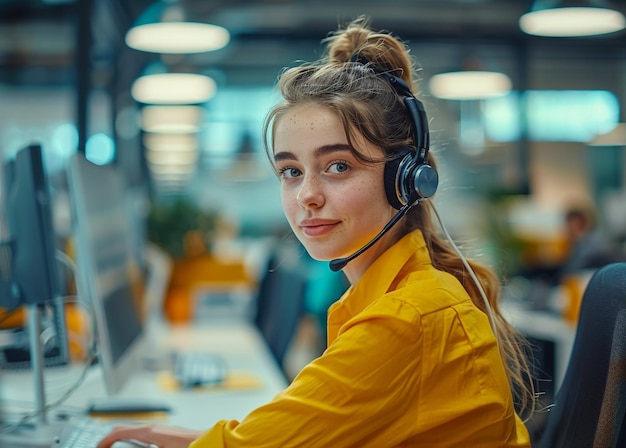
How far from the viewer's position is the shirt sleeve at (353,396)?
3.30 feet

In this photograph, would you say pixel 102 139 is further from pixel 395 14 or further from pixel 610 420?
pixel 610 420

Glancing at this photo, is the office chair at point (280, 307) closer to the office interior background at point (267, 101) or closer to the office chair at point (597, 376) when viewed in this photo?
the office interior background at point (267, 101)

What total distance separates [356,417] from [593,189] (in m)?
12.6

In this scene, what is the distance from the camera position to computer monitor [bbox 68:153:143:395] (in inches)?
68.1

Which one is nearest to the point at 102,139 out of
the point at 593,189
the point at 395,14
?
the point at 395,14

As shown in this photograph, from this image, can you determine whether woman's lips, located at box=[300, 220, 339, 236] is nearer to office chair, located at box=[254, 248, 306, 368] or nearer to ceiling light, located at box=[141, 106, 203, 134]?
office chair, located at box=[254, 248, 306, 368]

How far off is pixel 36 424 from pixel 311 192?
2.93 ft

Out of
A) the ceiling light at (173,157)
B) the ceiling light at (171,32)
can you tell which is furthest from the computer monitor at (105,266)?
the ceiling light at (173,157)

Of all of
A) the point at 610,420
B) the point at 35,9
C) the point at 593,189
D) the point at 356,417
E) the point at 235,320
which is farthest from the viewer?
the point at 593,189

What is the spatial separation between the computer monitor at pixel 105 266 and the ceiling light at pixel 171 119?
7572 mm

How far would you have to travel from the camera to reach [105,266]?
189 centimetres

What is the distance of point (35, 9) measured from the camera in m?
7.95

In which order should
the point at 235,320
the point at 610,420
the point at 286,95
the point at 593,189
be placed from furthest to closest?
the point at 593,189 < the point at 235,320 < the point at 286,95 < the point at 610,420

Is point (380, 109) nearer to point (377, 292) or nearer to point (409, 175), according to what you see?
point (409, 175)
